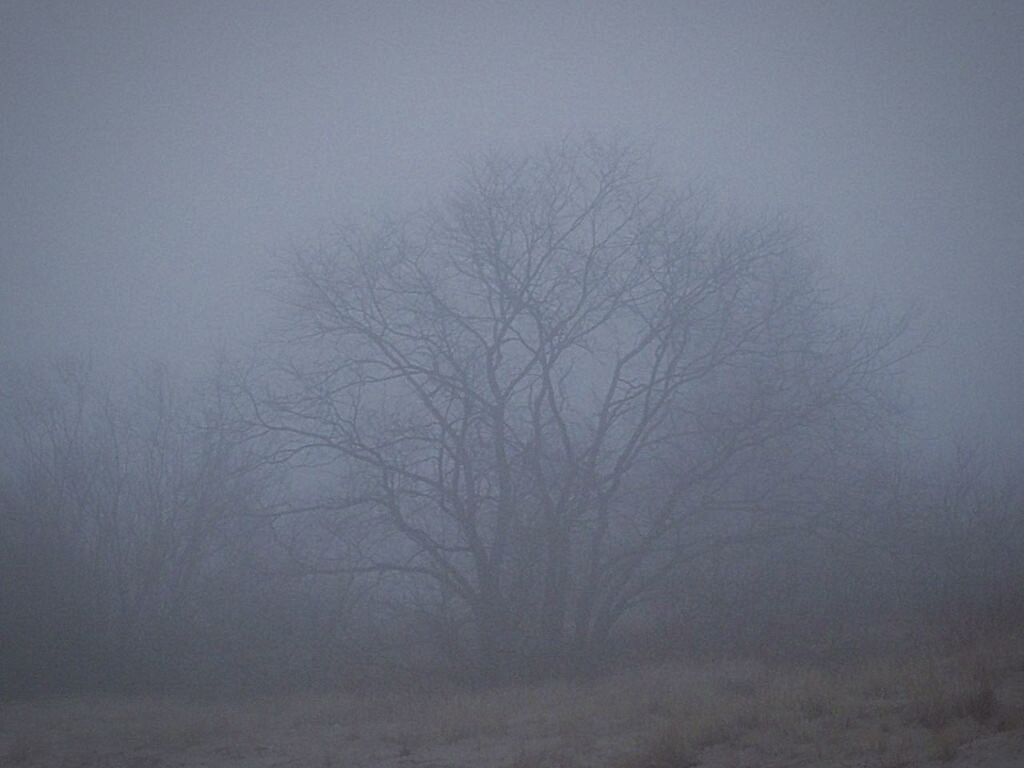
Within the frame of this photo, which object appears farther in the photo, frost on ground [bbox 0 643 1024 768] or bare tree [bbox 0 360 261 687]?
bare tree [bbox 0 360 261 687]

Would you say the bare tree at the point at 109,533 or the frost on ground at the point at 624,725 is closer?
the frost on ground at the point at 624,725

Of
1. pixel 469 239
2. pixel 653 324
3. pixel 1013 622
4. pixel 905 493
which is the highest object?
pixel 469 239

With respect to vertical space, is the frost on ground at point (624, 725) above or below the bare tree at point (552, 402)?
below

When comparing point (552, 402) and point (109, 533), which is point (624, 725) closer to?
point (552, 402)

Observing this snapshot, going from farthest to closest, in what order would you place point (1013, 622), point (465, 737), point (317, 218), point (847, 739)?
1. point (317, 218)
2. point (1013, 622)
3. point (465, 737)
4. point (847, 739)

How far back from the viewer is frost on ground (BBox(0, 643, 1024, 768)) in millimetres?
7230

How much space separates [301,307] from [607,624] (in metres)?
7.43

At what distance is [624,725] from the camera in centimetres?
944

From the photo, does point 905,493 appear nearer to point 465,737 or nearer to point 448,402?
point 448,402

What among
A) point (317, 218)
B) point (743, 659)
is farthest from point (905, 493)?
point (317, 218)

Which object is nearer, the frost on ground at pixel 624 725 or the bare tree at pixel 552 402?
the frost on ground at pixel 624 725

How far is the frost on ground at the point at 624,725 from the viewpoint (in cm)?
723

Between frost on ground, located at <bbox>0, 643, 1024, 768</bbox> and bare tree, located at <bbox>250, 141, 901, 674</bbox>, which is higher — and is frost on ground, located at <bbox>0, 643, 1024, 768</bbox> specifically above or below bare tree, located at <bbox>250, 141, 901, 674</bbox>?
below

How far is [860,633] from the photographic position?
14820 millimetres
